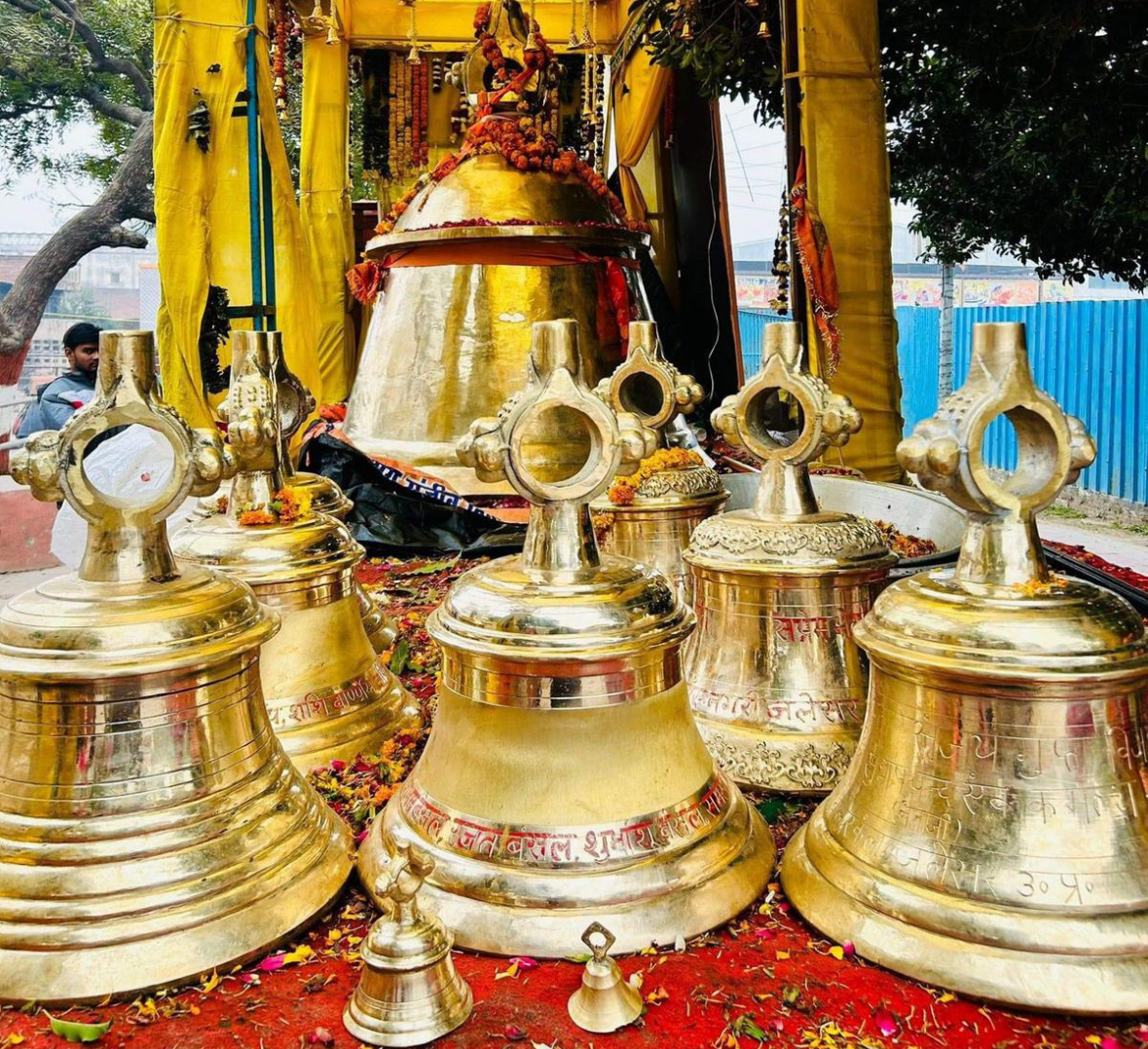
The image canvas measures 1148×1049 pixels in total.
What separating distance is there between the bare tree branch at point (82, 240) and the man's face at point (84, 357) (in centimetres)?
825

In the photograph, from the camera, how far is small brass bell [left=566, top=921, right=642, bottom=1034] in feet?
4.02

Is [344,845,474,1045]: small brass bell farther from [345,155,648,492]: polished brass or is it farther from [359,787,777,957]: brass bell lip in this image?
[345,155,648,492]: polished brass

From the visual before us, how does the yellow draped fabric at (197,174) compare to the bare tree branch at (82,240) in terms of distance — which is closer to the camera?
the yellow draped fabric at (197,174)

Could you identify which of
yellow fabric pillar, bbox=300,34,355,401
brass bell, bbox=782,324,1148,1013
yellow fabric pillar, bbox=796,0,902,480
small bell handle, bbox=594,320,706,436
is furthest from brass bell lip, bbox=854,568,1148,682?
yellow fabric pillar, bbox=300,34,355,401

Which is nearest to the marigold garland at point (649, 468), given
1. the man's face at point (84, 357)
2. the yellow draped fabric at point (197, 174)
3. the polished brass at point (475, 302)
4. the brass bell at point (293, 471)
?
the brass bell at point (293, 471)

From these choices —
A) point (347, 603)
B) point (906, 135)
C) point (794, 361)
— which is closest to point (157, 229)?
point (347, 603)

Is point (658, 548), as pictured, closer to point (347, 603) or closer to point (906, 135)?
point (347, 603)

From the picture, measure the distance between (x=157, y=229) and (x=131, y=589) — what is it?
450 centimetres

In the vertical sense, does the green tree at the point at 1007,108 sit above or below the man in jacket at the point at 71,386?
above

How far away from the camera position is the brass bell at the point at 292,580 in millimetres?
1979

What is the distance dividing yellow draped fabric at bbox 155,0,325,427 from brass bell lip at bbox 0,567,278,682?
3.92 m

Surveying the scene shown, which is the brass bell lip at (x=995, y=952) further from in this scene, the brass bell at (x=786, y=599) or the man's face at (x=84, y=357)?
the man's face at (x=84, y=357)

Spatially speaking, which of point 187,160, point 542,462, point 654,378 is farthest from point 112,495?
point 187,160

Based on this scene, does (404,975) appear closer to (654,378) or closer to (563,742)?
(563,742)
